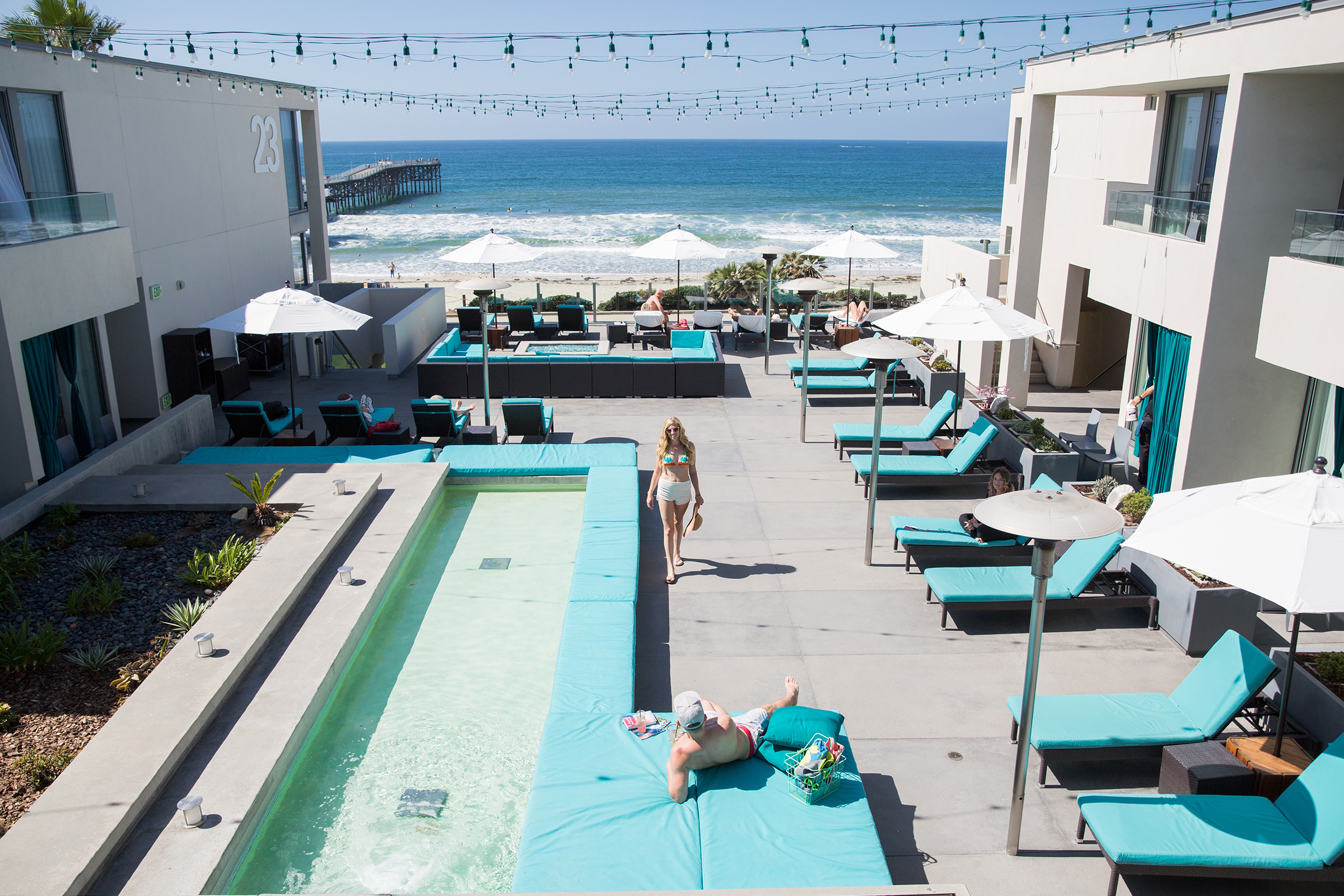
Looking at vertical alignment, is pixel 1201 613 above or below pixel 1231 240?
below

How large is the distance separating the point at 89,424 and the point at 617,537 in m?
8.34

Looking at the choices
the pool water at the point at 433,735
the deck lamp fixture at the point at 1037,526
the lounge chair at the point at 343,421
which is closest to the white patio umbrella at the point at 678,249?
the lounge chair at the point at 343,421

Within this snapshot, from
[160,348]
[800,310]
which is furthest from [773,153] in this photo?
[160,348]

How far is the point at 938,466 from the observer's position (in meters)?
11.1

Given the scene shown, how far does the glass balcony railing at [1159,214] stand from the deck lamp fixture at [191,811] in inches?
413

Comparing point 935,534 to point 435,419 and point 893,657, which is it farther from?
point 435,419

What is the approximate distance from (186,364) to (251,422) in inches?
120

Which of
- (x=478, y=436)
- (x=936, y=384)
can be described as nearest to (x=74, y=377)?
(x=478, y=436)

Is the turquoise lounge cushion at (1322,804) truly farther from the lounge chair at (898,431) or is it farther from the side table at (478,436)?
the side table at (478,436)

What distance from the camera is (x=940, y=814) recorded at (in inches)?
222

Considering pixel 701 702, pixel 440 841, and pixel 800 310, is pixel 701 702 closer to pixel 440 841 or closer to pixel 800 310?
pixel 440 841

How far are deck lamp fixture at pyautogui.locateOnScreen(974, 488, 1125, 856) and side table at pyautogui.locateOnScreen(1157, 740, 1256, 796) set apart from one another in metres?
1.08

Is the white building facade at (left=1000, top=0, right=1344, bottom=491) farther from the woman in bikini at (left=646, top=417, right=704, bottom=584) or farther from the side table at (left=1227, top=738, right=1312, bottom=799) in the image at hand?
the woman in bikini at (left=646, top=417, right=704, bottom=584)

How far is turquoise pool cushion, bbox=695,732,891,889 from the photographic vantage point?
15.2ft
